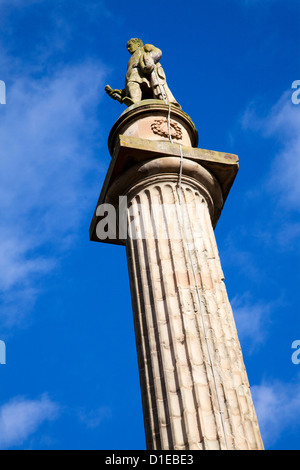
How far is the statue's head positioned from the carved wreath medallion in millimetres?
4040

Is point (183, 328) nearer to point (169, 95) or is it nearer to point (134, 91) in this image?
point (169, 95)

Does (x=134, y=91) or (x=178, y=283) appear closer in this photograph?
(x=178, y=283)

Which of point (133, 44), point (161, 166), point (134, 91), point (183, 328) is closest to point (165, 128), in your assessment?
point (161, 166)

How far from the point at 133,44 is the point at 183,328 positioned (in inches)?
382

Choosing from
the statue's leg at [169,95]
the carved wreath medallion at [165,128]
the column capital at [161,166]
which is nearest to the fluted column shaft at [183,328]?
the column capital at [161,166]

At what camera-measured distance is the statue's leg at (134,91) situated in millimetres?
15289

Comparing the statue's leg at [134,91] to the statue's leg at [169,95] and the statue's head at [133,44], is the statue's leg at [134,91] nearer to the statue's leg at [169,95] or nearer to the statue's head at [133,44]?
the statue's leg at [169,95]

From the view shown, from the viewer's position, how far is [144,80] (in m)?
15.8

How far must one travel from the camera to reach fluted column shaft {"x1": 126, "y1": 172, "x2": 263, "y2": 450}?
9.47m

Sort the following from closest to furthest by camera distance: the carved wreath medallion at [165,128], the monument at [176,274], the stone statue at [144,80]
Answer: the monument at [176,274], the carved wreath medallion at [165,128], the stone statue at [144,80]

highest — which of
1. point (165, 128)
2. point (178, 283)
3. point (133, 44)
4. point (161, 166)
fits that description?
point (133, 44)

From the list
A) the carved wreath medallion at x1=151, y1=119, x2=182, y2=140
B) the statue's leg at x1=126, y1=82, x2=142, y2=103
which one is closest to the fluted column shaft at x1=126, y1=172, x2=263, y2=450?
the carved wreath medallion at x1=151, y1=119, x2=182, y2=140

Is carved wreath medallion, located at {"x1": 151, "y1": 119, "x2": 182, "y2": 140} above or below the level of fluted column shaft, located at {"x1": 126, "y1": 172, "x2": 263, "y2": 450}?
above

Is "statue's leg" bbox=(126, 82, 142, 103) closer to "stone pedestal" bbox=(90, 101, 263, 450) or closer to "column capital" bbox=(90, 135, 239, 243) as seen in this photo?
"stone pedestal" bbox=(90, 101, 263, 450)
